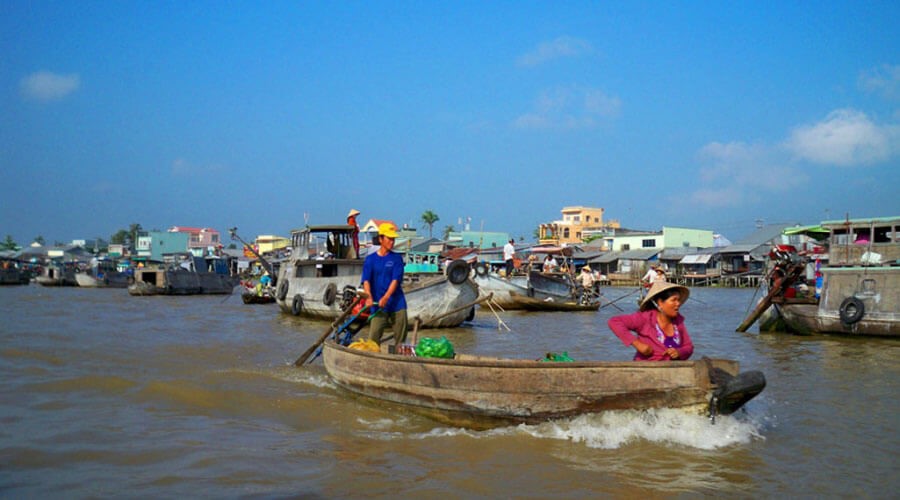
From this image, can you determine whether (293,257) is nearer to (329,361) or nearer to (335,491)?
(329,361)

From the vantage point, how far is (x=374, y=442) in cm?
586

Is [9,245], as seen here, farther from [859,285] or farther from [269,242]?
[859,285]

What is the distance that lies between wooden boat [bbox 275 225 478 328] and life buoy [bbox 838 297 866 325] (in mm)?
7929

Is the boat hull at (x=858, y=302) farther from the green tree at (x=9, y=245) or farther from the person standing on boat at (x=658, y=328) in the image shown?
the green tree at (x=9, y=245)

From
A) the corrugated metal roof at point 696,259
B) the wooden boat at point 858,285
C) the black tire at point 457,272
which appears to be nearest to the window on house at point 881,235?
the wooden boat at point 858,285

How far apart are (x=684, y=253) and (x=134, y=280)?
36.2m

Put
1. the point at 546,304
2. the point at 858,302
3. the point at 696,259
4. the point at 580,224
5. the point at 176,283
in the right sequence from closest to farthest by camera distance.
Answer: the point at 858,302
the point at 546,304
the point at 176,283
the point at 696,259
the point at 580,224

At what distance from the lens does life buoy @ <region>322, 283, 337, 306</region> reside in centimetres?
1697

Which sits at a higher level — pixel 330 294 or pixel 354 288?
pixel 354 288

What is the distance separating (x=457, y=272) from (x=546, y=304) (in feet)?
24.6

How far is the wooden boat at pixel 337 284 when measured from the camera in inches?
618

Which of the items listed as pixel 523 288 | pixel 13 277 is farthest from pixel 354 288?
pixel 13 277

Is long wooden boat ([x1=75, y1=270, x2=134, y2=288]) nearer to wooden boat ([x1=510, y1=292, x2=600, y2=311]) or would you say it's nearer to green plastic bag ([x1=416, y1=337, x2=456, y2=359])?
wooden boat ([x1=510, y1=292, x2=600, y2=311])

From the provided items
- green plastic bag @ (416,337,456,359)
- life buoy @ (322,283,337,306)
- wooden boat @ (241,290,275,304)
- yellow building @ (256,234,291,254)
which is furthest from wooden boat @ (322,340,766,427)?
yellow building @ (256,234,291,254)
